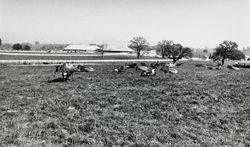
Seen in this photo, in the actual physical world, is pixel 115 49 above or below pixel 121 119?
above

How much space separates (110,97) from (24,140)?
279 inches

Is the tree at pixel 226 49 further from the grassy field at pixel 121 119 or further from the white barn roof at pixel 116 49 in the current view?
the grassy field at pixel 121 119

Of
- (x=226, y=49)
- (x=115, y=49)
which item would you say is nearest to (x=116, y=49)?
(x=115, y=49)

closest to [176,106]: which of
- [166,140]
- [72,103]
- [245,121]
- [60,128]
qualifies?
[245,121]

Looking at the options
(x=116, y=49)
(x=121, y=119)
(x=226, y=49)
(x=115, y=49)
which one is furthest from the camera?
(x=116, y=49)

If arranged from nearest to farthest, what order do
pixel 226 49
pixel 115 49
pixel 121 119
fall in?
pixel 121 119, pixel 226 49, pixel 115 49

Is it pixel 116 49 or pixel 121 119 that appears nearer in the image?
pixel 121 119

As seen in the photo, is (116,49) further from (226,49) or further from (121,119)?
(121,119)

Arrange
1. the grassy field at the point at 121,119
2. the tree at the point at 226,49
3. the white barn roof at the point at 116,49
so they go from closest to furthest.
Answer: the grassy field at the point at 121,119 < the tree at the point at 226,49 < the white barn roof at the point at 116,49

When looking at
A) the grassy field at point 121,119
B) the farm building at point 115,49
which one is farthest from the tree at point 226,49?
the grassy field at point 121,119

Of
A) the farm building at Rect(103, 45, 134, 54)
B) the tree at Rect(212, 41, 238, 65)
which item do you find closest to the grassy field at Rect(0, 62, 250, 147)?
the tree at Rect(212, 41, 238, 65)

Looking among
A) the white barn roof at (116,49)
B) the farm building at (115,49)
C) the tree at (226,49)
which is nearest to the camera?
the tree at (226,49)

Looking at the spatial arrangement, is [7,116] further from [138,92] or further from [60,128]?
[138,92]

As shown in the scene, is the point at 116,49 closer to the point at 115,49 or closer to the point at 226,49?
the point at 115,49
